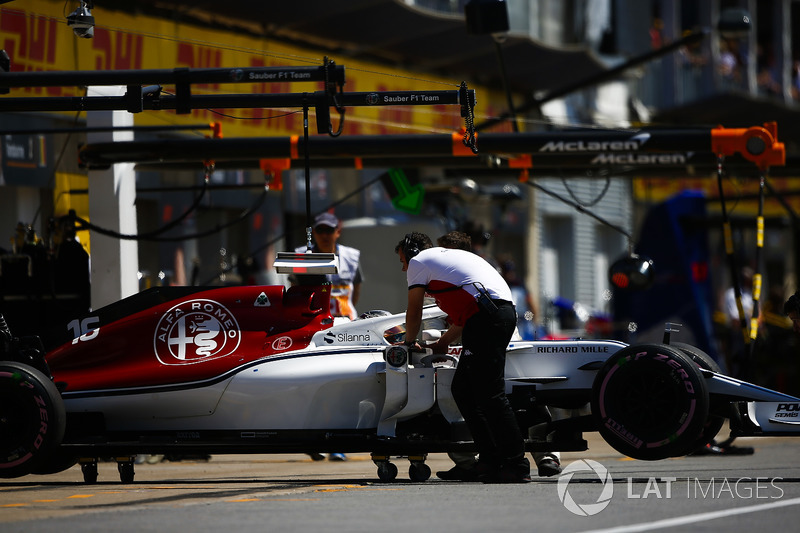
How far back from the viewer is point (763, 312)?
21109 millimetres

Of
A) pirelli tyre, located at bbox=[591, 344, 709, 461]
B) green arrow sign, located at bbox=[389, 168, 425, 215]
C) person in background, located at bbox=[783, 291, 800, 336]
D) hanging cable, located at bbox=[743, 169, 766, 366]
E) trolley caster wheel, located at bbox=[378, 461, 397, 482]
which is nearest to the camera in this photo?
pirelli tyre, located at bbox=[591, 344, 709, 461]

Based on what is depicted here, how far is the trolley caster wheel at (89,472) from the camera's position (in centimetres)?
987

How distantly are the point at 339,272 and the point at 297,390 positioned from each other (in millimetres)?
2360

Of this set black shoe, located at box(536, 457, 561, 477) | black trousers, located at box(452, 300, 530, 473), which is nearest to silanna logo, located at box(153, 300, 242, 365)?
black trousers, located at box(452, 300, 530, 473)

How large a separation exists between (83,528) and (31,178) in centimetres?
929

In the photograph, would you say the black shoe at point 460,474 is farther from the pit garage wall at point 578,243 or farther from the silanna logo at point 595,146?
the pit garage wall at point 578,243

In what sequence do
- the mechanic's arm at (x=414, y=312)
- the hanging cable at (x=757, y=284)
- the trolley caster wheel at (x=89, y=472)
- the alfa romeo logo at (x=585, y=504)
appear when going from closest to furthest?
the alfa romeo logo at (x=585, y=504)
the mechanic's arm at (x=414, y=312)
the trolley caster wheel at (x=89, y=472)
the hanging cable at (x=757, y=284)

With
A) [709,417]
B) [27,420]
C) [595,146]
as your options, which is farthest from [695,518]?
[595,146]

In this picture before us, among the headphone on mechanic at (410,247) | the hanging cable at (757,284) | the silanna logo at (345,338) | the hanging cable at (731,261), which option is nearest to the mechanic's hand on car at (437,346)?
the silanna logo at (345,338)

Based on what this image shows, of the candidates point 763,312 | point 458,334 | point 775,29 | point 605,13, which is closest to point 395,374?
point 458,334

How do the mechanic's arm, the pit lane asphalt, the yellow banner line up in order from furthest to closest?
1. the yellow banner
2. the mechanic's arm
3. the pit lane asphalt

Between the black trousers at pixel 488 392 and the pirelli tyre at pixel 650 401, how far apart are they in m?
0.58

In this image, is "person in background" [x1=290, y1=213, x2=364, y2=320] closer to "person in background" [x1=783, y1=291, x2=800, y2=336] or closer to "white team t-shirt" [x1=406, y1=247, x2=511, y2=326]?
"white team t-shirt" [x1=406, y1=247, x2=511, y2=326]

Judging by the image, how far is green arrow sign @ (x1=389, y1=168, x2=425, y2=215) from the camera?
594 inches
